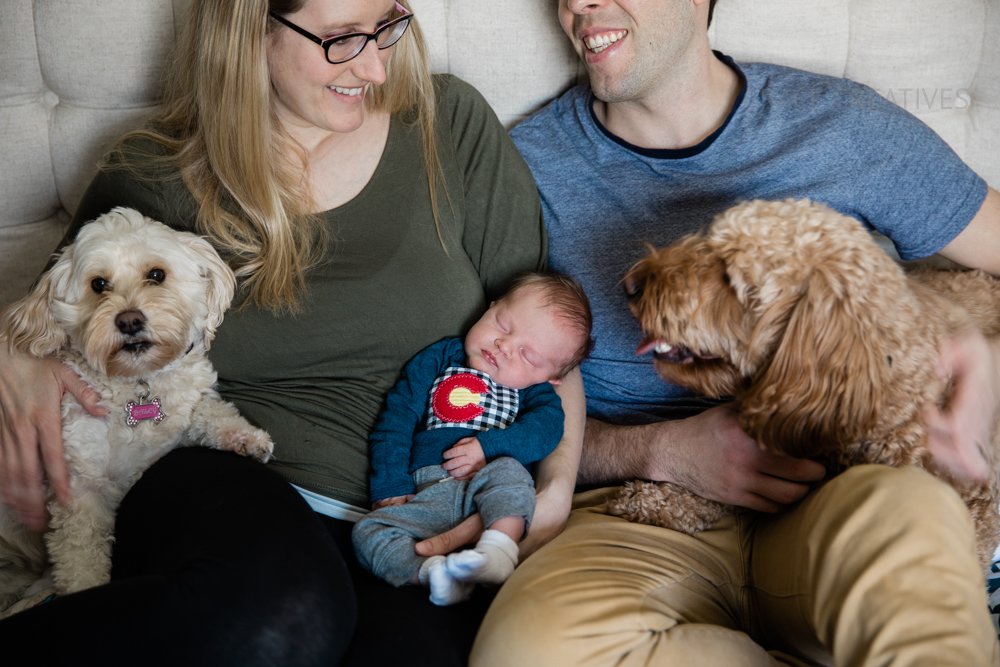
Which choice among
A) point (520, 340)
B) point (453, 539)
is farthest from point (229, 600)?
point (520, 340)

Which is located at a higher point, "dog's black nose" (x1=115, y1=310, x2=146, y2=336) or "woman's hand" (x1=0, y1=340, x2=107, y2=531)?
"dog's black nose" (x1=115, y1=310, x2=146, y2=336)

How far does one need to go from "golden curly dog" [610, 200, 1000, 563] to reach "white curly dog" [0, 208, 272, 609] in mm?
886

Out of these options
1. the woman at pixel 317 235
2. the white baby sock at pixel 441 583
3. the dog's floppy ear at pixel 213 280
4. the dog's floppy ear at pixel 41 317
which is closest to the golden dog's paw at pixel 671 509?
the woman at pixel 317 235

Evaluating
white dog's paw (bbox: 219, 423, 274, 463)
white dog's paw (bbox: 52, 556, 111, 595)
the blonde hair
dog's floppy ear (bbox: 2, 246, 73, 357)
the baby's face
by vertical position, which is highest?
the blonde hair

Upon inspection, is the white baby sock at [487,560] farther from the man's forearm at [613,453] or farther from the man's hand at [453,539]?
the man's forearm at [613,453]

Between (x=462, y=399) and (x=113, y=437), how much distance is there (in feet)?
2.37

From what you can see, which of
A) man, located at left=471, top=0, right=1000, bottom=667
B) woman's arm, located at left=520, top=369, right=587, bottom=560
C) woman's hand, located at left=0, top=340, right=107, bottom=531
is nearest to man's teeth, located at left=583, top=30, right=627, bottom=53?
man, located at left=471, top=0, right=1000, bottom=667

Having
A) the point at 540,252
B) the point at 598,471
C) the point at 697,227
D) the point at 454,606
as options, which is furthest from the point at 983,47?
the point at 454,606

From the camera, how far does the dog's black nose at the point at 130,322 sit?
5.27 ft

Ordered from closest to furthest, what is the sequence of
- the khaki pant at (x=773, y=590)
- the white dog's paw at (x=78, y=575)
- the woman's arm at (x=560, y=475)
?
the khaki pant at (x=773, y=590) → the white dog's paw at (x=78, y=575) → the woman's arm at (x=560, y=475)

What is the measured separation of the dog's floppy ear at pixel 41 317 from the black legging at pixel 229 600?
336 mm

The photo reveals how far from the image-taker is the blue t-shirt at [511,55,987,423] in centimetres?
188

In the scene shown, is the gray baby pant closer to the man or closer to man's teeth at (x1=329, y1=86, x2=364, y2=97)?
the man

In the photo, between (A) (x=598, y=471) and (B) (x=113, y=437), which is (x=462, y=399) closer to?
(A) (x=598, y=471)
